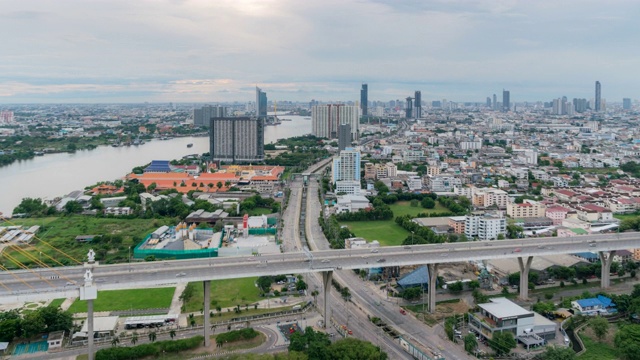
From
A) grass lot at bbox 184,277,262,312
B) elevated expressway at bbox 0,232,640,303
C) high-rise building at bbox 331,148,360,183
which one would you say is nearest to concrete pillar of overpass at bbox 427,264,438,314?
elevated expressway at bbox 0,232,640,303

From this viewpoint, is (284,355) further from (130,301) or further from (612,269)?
(612,269)

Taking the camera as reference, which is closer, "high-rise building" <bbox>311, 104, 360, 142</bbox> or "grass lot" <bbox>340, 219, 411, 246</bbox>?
"grass lot" <bbox>340, 219, 411, 246</bbox>

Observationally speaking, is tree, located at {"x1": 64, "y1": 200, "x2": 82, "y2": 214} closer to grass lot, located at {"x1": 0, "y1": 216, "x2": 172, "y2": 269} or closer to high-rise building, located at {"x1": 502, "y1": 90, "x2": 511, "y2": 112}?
grass lot, located at {"x1": 0, "y1": 216, "x2": 172, "y2": 269}

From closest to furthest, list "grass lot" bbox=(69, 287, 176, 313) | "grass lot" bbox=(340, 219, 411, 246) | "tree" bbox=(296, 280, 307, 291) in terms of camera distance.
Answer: "grass lot" bbox=(69, 287, 176, 313), "tree" bbox=(296, 280, 307, 291), "grass lot" bbox=(340, 219, 411, 246)

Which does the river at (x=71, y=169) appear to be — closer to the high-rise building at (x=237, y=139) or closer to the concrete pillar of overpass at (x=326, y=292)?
the high-rise building at (x=237, y=139)

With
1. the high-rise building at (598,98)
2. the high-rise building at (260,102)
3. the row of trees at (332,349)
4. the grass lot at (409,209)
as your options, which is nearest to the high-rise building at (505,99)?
the high-rise building at (598,98)

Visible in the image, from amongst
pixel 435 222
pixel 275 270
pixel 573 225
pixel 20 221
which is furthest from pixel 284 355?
pixel 20 221

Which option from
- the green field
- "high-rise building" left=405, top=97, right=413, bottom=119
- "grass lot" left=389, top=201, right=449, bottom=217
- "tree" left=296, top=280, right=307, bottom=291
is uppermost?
"high-rise building" left=405, top=97, right=413, bottom=119
